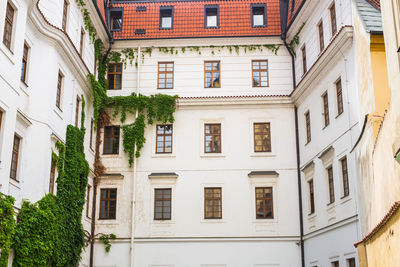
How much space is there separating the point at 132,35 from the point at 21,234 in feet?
47.1

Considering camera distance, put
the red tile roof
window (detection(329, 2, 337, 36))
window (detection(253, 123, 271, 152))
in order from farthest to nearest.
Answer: the red tile roof → window (detection(253, 123, 271, 152)) → window (detection(329, 2, 337, 36))

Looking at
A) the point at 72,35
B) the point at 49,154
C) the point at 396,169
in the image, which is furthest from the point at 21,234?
the point at 396,169

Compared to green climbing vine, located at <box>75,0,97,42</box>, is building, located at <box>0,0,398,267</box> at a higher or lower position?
lower

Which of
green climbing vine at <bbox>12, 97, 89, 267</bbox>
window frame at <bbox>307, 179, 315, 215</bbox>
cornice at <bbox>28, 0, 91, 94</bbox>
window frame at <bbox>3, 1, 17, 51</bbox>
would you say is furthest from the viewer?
window frame at <bbox>307, 179, 315, 215</bbox>

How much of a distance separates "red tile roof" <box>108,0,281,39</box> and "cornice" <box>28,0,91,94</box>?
18.0ft

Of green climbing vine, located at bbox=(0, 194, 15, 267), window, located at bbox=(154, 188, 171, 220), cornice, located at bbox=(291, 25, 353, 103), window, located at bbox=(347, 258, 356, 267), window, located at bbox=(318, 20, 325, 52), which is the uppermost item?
window, located at bbox=(318, 20, 325, 52)

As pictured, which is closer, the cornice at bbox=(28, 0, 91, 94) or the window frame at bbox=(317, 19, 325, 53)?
the cornice at bbox=(28, 0, 91, 94)

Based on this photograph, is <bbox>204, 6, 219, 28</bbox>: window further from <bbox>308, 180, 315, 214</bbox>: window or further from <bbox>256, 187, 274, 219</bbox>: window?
<bbox>308, 180, 315, 214</bbox>: window

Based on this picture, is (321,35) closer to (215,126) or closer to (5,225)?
(215,126)

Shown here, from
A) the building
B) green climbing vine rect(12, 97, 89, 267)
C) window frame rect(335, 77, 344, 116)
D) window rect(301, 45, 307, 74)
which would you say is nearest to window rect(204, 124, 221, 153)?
Answer: the building

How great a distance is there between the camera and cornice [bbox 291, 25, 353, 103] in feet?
62.5

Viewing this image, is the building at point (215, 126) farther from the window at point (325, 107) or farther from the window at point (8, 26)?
the window at point (8, 26)

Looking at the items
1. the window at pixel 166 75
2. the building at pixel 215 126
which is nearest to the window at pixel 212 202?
the building at pixel 215 126

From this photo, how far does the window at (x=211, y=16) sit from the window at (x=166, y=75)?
309 cm
